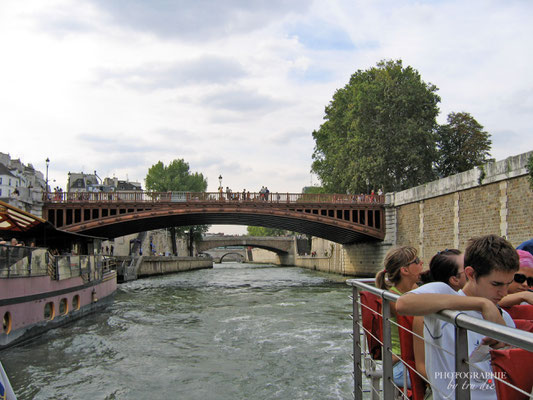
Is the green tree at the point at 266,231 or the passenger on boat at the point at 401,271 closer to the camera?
the passenger on boat at the point at 401,271

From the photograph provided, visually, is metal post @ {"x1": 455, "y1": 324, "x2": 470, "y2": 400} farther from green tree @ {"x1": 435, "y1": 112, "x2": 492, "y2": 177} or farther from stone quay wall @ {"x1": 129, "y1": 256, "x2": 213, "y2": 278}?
stone quay wall @ {"x1": 129, "y1": 256, "x2": 213, "y2": 278}

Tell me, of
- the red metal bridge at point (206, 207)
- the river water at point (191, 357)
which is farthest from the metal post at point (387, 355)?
the red metal bridge at point (206, 207)

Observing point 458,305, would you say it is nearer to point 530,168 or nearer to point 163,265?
point 530,168

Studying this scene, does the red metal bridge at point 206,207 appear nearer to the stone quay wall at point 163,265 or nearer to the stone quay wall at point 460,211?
the stone quay wall at point 460,211

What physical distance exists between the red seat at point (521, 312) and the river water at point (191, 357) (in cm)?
424

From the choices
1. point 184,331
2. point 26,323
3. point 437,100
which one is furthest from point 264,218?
point 26,323

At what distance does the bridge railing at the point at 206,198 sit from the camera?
27266mm

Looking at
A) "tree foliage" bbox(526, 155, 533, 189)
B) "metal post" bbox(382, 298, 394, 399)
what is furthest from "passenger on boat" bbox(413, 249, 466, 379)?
"tree foliage" bbox(526, 155, 533, 189)

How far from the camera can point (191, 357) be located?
8977 mm

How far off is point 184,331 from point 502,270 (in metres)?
10.4

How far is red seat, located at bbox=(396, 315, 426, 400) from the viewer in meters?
2.61

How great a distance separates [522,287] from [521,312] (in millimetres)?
426

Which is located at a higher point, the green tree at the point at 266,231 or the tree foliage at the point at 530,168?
the tree foliage at the point at 530,168

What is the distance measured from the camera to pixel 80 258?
48.1 ft
